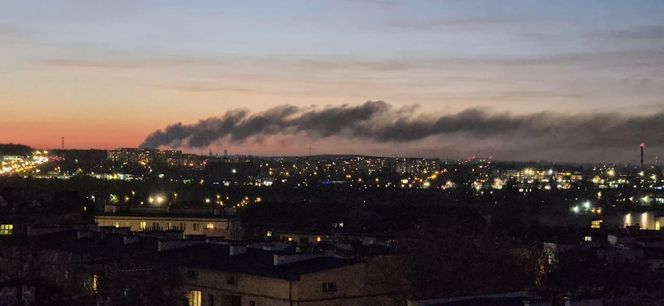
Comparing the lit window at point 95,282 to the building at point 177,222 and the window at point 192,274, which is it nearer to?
the window at point 192,274

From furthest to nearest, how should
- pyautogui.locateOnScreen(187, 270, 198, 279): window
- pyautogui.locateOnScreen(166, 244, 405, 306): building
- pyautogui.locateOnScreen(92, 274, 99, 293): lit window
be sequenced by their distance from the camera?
pyautogui.locateOnScreen(187, 270, 198, 279): window < pyautogui.locateOnScreen(92, 274, 99, 293): lit window < pyautogui.locateOnScreen(166, 244, 405, 306): building

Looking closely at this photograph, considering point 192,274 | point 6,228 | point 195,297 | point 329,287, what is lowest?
point 195,297

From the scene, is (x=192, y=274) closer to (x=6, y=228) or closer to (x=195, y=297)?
(x=195, y=297)

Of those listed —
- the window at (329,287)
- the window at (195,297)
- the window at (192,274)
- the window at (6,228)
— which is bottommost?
the window at (195,297)

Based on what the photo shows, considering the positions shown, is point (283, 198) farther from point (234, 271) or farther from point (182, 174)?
point (234, 271)

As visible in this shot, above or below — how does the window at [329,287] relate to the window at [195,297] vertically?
above

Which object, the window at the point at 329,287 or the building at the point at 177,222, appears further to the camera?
the building at the point at 177,222

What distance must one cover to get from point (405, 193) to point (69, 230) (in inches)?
2902

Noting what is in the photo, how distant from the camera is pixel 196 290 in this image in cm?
2761

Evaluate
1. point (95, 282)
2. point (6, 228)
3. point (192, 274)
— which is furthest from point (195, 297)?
point (6, 228)

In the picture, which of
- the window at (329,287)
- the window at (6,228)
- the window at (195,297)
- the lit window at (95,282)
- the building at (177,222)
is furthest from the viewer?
the building at (177,222)

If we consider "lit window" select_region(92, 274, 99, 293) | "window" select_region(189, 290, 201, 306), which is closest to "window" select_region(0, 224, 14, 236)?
"lit window" select_region(92, 274, 99, 293)

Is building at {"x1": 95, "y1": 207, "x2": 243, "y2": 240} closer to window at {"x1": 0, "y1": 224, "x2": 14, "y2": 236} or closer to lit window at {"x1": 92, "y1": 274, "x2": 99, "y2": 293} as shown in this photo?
window at {"x1": 0, "y1": 224, "x2": 14, "y2": 236}

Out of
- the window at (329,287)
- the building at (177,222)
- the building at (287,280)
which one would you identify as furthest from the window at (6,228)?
the window at (329,287)
